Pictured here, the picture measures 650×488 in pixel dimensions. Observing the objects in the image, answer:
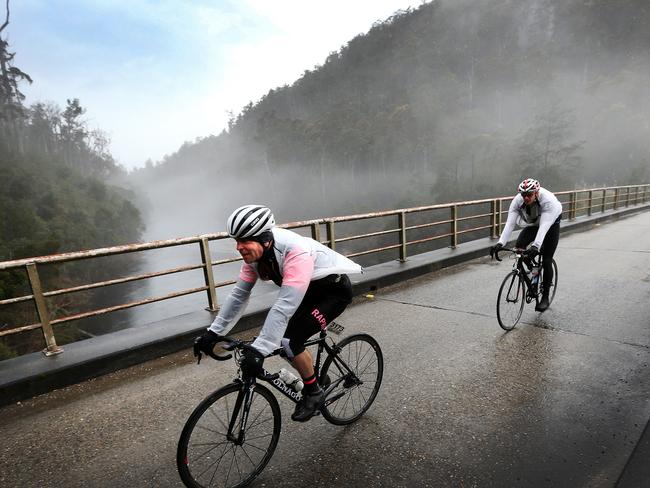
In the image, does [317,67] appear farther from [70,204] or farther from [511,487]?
[511,487]

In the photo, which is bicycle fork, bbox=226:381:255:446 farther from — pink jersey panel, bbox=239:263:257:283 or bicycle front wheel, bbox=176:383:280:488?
pink jersey panel, bbox=239:263:257:283

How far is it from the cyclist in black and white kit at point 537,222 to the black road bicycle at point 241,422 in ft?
9.94

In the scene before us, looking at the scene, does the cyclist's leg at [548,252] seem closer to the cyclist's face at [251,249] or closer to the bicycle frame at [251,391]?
the bicycle frame at [251,391]

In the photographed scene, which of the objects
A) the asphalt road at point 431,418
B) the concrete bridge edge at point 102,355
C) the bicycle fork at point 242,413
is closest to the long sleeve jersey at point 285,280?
the bicycle fork at point 242,413

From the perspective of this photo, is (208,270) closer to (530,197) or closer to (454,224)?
(530,197)

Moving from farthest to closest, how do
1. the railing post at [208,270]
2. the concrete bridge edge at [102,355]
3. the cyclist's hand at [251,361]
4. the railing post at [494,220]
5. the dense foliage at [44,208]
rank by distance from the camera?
the dense foliage at [44,208] → the railing post at [494,220] → the railing post at [208,270] → the concrete bridge edge at [102,355] → the cyclist's hand at [251,361]

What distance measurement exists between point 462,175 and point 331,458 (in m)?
74.8

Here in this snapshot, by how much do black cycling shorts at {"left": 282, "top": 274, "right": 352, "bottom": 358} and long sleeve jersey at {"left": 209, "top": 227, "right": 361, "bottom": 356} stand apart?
0.13m

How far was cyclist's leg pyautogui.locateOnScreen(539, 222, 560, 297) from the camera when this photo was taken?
18.3ft

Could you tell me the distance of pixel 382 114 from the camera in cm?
10212

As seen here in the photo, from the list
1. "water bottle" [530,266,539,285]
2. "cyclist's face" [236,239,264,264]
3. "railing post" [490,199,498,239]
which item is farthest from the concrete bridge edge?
"railing post" [490,199,498,239]

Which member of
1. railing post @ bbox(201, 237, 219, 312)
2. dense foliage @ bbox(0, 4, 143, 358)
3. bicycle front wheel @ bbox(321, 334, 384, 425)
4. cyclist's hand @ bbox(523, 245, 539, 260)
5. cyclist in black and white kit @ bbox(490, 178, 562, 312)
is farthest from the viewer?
dense foliage @ bbox(0, 4, 143, 358)

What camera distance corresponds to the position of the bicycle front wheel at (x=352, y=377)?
311 centimetres

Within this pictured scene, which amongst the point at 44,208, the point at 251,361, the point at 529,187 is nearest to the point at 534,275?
the point at 529,187
